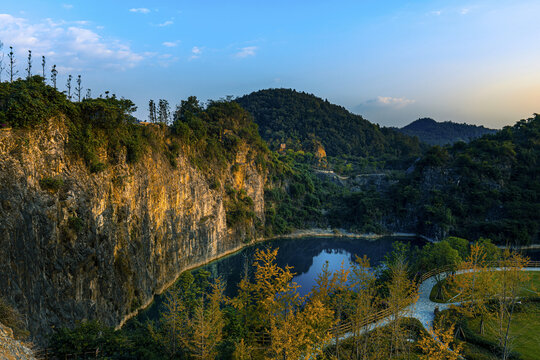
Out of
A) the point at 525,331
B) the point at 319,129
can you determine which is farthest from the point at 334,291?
the point at 319,129

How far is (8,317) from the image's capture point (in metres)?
12.9

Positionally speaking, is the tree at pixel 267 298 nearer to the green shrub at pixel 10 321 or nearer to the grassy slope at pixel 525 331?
the green shrub at pixel 10 321

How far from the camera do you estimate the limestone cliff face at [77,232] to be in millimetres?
17922

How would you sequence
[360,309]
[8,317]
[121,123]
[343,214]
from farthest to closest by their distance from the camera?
[343,214], [121,123], [360,309], [8,317]

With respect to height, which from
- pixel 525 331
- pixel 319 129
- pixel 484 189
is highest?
pixel 319 129

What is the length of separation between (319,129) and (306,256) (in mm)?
93295

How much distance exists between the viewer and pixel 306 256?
55.8 metres

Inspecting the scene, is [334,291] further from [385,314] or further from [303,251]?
[303,251]

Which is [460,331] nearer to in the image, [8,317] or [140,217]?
[8,317]

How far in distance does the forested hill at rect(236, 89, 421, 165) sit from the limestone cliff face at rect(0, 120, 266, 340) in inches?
3426

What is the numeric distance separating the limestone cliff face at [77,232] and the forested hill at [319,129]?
8702cm

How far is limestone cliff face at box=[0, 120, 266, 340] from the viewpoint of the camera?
58.8 ft

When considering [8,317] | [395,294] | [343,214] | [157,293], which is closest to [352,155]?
[343,214]

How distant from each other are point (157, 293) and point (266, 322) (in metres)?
23.5
